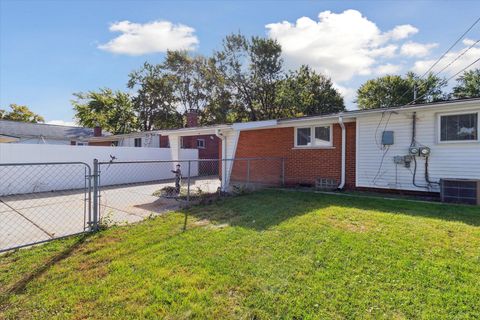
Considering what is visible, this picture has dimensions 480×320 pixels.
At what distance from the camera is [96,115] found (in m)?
32.4

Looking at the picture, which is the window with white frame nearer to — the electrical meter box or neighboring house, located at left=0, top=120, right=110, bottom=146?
the electrical meter box

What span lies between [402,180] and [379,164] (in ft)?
2.52

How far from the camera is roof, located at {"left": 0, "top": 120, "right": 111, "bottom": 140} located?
2472cm

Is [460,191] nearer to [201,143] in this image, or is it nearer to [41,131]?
[201,143]

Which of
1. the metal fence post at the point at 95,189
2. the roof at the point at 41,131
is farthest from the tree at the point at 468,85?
the roof at the point at 41,131

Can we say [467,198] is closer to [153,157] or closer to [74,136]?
[153,157]

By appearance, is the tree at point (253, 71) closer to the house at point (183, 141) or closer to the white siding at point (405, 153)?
the house at point (183, 141)

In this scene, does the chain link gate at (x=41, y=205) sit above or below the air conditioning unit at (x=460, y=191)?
below

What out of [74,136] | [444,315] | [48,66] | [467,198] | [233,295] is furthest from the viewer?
[74,136]

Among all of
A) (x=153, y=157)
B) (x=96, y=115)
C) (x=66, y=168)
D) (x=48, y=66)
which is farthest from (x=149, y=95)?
(x=66, y=168)

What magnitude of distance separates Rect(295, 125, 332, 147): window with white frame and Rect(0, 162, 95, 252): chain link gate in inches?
280

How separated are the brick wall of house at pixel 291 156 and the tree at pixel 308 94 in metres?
17.3

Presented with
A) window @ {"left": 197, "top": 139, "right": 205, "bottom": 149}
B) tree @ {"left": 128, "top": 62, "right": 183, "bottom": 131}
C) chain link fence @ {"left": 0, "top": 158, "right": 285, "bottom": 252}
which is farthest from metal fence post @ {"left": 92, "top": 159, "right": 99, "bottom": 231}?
tree @ {"left": 128, "top": 62, "right": 183, "bottom": 131}

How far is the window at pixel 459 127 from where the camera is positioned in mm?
6992
